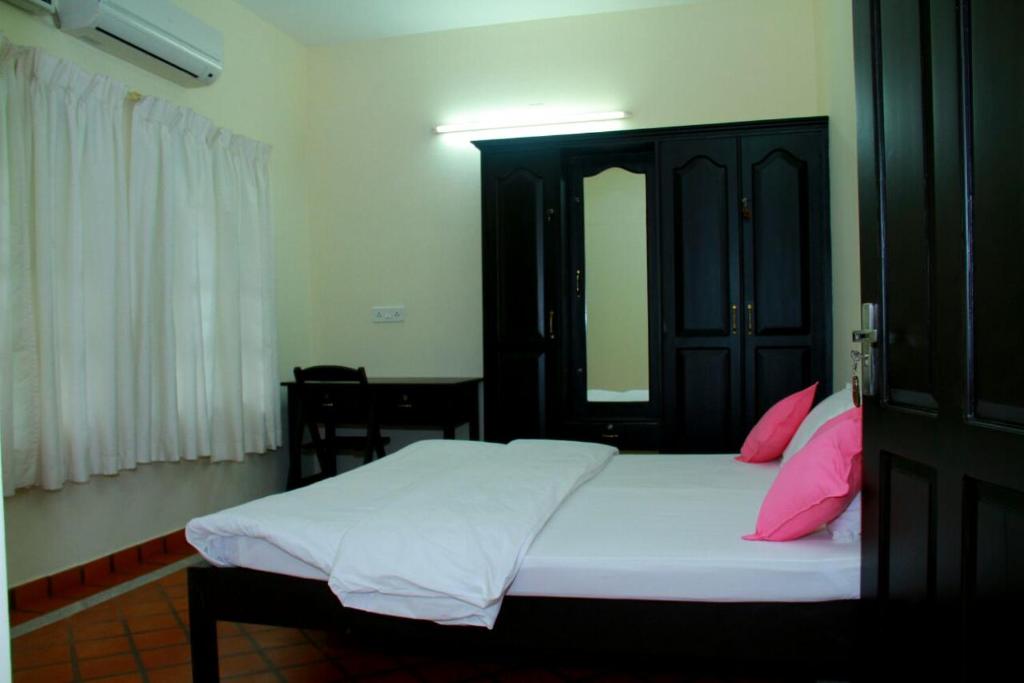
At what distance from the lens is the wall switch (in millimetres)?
4508

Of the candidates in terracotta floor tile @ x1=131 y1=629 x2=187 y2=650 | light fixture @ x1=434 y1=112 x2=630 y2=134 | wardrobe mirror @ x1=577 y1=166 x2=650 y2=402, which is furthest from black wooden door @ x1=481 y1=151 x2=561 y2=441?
terracotta floor tile @ x1=131 y1=629 x2=187 y2=650

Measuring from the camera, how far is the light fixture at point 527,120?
4.15 m

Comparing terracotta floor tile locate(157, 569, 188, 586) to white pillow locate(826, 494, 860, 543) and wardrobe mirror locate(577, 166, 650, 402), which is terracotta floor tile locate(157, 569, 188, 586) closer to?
wardrobe mirror locate(577, 166, 650, 402)

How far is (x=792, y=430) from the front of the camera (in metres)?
2.59

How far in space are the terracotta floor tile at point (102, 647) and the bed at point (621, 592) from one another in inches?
25.9

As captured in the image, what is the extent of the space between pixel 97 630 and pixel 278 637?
64 centimetres

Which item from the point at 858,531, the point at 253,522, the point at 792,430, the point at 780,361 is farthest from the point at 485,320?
the point at 858,531

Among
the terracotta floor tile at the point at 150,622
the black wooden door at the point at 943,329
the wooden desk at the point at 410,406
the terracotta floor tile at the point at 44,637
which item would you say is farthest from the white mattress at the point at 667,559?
the wooden desk at the point at 410,406

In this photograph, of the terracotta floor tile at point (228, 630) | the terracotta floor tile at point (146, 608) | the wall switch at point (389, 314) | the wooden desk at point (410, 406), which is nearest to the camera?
the terracotta floor tile at point (228, 630)

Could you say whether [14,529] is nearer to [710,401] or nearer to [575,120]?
[710,401]

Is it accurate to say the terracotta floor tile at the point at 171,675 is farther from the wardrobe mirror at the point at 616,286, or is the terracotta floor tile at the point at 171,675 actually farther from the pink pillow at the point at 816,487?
the wardrobe mirror at the point at 616,286

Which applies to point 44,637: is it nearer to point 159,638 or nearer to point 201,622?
point 159,638

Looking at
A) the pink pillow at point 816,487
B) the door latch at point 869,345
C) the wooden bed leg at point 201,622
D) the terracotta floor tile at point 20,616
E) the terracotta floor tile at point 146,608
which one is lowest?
the terracotta floor tile at point 146,608

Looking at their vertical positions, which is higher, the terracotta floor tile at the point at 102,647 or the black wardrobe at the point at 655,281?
the black wardrobe at the point at 655,281
